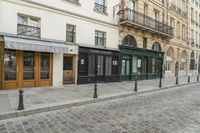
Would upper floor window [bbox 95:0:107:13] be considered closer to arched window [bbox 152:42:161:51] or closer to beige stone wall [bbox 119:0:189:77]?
beige stone wall [bbox 119:0:189:77]

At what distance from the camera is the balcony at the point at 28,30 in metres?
10.4

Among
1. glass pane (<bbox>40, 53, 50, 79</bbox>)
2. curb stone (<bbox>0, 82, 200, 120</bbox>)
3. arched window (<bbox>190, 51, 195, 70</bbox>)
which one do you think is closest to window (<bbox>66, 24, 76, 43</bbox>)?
glass pane (<bbox>40, 53, 50, 79</bbox>)

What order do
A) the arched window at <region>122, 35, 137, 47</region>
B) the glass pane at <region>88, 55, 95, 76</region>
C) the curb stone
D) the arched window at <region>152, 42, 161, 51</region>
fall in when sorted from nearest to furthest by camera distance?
the curb stone, the glass pane at <region>88, 55, 95, 76</region>, the arched window at <region>122, 35, 137, 47</region>, the arched window at <region>152, 42, 161, 51</region>

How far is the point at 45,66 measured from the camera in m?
11.6

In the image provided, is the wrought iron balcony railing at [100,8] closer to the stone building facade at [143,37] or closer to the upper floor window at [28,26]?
the stone building facade at [143,37]

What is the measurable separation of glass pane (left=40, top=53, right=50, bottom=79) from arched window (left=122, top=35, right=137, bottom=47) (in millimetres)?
7665

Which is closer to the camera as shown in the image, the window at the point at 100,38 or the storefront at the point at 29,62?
the storefront at the point at 29,62

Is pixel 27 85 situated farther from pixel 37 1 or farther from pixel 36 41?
pixel 37 1

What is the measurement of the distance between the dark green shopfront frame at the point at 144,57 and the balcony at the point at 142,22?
6.98 feet

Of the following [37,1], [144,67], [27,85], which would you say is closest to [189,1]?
[144,67]

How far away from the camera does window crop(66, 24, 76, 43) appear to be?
12809 mm

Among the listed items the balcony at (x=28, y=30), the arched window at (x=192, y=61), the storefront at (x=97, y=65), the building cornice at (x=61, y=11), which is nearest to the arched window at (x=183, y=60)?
the arched window at (x=192, y=61)

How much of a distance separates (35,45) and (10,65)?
5.51 feet

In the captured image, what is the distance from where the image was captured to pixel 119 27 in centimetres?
1648
